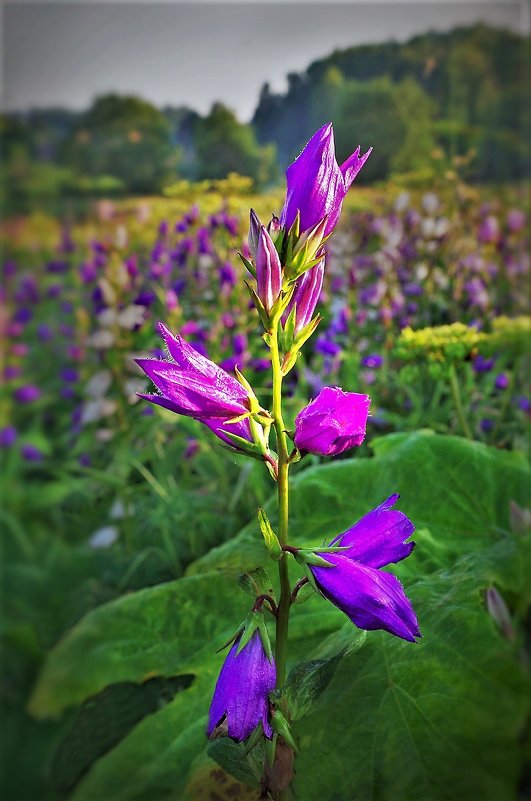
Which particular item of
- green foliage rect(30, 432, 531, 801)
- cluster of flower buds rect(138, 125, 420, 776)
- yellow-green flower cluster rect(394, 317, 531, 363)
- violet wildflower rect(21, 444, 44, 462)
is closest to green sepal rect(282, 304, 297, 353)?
cluster of flower buds rect(138, 125, 420, 776)

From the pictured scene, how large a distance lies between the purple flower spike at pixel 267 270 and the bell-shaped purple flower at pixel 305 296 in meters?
0.02

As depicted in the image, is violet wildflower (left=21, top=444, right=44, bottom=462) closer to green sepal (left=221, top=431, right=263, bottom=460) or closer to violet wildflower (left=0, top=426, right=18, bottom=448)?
violet wildflower (left=0, top=426, right=18, bottom=448)

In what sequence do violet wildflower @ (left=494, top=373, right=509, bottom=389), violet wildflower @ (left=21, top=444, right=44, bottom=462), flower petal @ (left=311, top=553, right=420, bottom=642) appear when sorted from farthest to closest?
1. violet wildflower @ (left=21, top=444, right=44, bottom=462)
2. violet wildflower @ (left=494, top=373, right=509, bottom=389)
3. flower petal @ (left=311, top=553, right=420, bottom=642)

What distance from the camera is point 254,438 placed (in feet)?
0.96

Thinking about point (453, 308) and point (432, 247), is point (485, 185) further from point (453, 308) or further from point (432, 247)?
point (453, 308)

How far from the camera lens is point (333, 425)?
0.90 feet

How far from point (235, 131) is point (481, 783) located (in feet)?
1.28

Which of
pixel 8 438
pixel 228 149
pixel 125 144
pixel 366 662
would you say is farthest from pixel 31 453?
pixel 366 662

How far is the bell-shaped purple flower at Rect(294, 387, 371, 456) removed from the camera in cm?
28

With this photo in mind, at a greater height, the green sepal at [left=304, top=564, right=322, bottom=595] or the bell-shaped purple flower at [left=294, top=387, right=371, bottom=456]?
the bell-shaped purple flower at [left=294, top=387, right=371, bottom=456]

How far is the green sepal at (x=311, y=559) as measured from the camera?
28 cm

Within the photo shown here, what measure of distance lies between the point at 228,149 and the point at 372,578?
14.5 inches

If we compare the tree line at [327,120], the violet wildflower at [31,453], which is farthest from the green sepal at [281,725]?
the violet wildflower at [31,453]

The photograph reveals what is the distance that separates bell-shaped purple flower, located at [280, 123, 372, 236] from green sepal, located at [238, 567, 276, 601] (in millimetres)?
114
